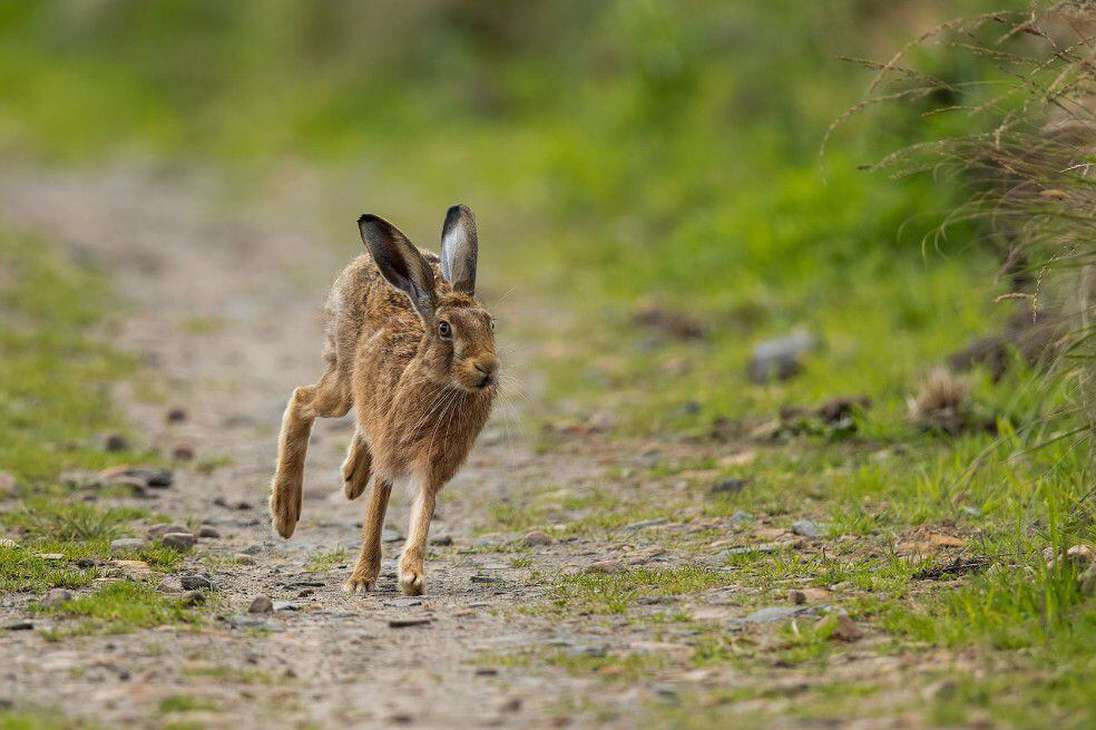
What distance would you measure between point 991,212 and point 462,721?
2343mm

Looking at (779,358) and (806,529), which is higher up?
(779,358)

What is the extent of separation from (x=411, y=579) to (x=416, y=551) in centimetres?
12

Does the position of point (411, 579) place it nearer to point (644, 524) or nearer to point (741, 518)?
point (644, 524)

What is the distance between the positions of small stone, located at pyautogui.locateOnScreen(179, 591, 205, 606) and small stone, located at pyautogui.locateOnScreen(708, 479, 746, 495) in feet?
Answer: 8.78

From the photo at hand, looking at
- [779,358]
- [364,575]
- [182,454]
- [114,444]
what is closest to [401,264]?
[364,575]

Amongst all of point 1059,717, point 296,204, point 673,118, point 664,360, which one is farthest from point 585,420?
point 296,204

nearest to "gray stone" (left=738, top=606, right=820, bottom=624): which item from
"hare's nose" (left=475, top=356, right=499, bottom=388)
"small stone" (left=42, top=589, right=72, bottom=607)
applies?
"hare's nose" (left=475, top=356, right=499, bottom=388)

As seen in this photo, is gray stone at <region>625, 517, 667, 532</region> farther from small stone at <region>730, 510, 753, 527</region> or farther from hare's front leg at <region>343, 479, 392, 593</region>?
hare's front leg at <region>343, 479, 392, 593</region>

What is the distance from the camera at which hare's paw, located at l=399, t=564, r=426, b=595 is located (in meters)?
5.97

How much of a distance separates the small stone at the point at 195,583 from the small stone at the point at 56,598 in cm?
41

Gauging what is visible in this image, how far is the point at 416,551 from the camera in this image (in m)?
6.05

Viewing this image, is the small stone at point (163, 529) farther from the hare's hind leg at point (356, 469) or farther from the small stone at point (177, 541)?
the hare's hind leg at point (356, 469)

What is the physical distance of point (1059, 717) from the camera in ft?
13.2

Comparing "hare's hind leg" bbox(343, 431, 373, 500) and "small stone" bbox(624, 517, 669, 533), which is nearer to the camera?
"small stone" bbox(624, 517, 669, 533)
